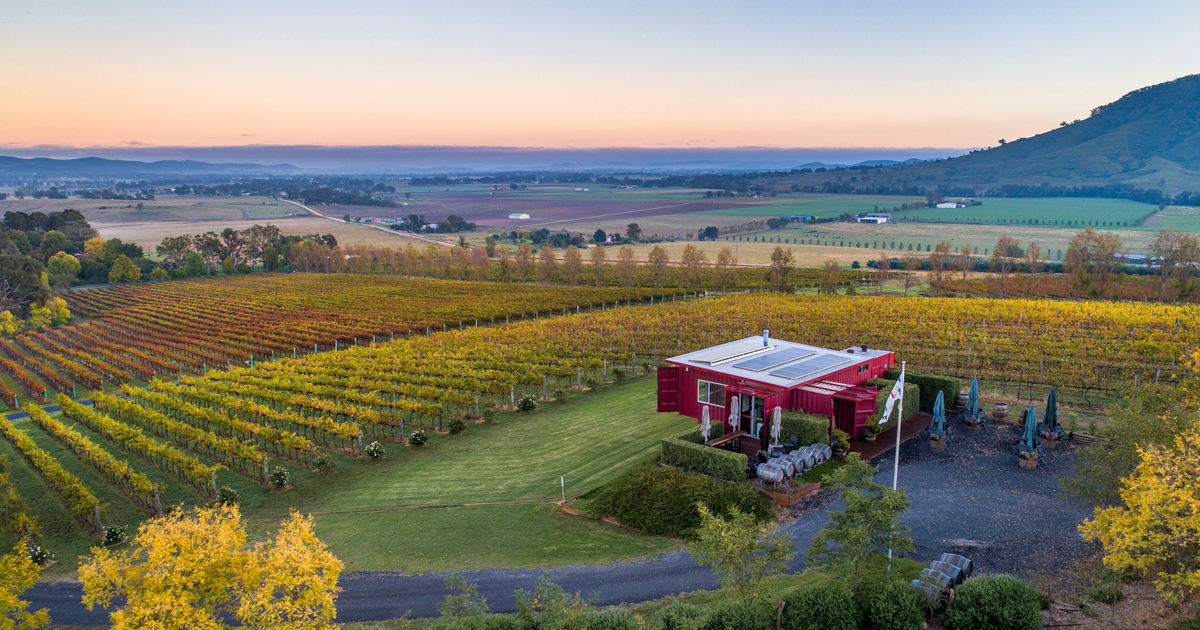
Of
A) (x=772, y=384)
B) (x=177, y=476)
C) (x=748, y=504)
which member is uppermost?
(x=772, y=384)

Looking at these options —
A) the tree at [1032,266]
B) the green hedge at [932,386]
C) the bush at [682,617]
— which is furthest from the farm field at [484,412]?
the tree at [1032,266]

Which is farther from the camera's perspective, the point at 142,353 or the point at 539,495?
the point at 142,353

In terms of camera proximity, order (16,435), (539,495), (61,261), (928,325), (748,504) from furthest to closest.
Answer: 1. (61,261)
2. (928,325)
3. (16,435)
4. (539,495)
5. (748,504)

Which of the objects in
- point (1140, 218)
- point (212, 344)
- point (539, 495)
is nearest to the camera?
point (539, 495)

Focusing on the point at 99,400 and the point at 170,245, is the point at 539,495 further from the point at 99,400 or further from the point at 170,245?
the point at 170,245

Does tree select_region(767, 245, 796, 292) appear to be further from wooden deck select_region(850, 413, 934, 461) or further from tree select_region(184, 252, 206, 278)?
tree select_region(184, 252, 206, 278)

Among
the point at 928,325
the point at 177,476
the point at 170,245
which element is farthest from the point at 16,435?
the point at 170,245

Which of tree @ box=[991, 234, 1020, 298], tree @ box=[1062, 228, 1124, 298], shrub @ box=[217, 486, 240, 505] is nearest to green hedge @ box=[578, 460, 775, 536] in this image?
shrub @ box=[217, 486, 240, 505]
